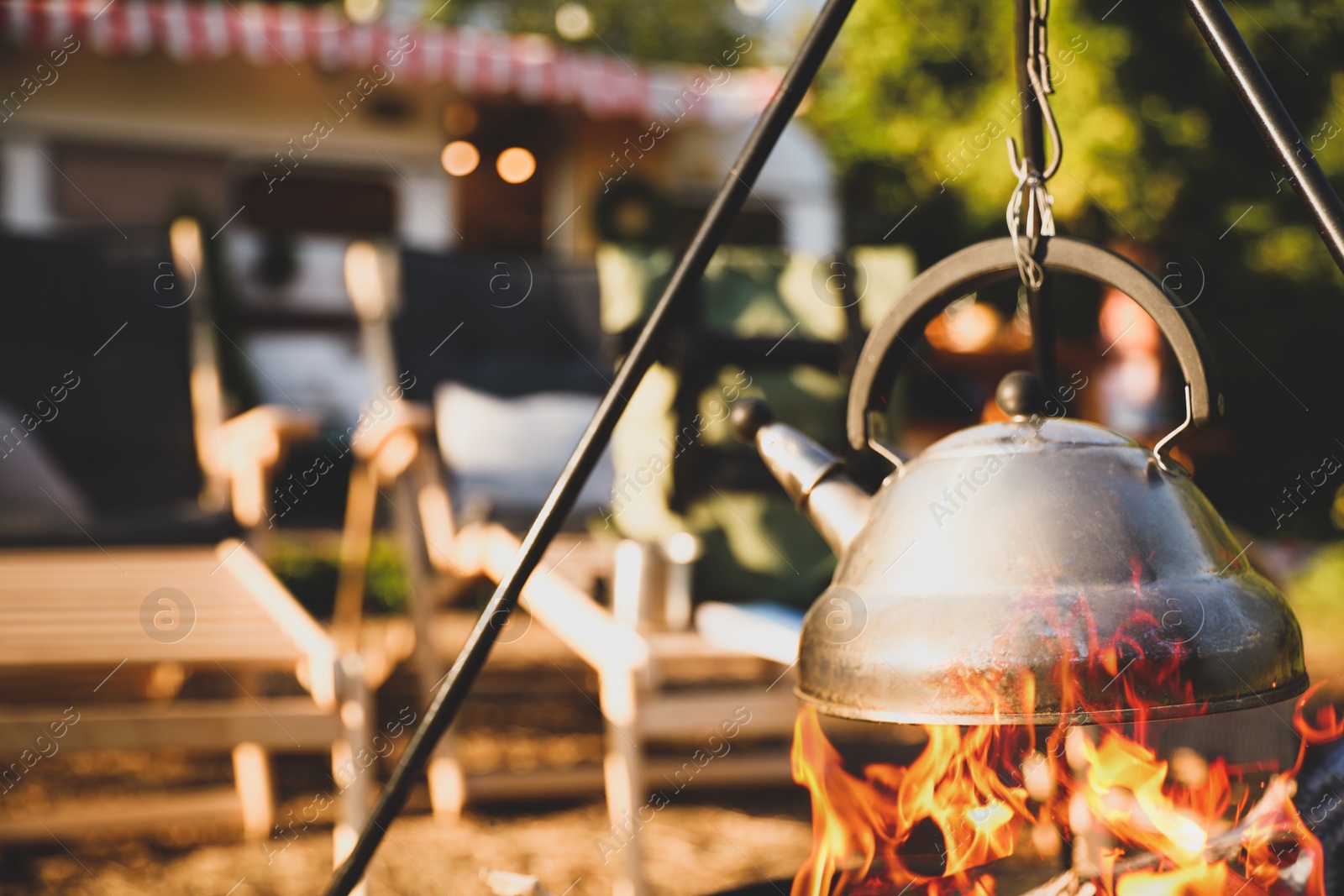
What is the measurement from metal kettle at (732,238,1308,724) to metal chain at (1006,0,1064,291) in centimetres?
1

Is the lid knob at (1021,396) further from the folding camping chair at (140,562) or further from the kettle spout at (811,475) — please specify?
the folding camping chair at (140,562)

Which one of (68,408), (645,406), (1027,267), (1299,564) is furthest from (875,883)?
(1299,564)

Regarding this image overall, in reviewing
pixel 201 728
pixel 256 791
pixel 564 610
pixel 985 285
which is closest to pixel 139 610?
pixel 201 728

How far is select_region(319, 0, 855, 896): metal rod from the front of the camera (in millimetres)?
803

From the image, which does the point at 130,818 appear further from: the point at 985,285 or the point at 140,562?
the point at 985,285

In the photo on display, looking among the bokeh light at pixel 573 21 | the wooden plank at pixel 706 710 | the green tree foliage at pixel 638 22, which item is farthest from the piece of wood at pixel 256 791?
the bokeh light at pixel 573 21

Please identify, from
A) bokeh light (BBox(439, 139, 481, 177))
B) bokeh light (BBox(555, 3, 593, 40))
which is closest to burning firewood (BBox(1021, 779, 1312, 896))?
bokeh light (BBox(439, 139, 481, 177))

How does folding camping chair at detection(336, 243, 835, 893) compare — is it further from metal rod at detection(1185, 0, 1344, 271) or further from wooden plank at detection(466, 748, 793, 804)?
metal rod at detection(1185, 0, 1344, 271)

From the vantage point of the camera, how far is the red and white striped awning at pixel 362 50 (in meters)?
6.27

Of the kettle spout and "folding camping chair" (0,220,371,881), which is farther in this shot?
"folding camping chair" (0,220,371,881)

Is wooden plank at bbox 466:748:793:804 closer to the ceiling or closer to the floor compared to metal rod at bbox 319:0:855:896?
closer to the floor

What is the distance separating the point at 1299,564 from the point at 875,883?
14.5 feet

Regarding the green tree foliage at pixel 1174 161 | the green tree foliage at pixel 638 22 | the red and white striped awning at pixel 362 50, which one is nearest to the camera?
the green tree foliage at pixel 1174 161

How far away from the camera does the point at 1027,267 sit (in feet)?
2.74
